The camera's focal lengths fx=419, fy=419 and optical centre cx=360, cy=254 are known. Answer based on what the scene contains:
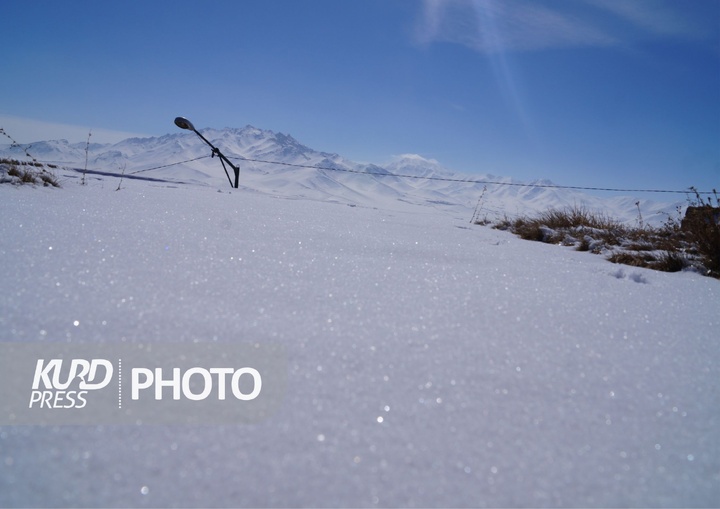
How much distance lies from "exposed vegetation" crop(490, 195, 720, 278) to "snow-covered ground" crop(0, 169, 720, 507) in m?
0.79

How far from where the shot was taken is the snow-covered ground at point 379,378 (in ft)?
1.63

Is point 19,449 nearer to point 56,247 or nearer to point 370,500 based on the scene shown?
point 370,500

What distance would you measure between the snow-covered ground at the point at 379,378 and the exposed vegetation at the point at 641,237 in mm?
787

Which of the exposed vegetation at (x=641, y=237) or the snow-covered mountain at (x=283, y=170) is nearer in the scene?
the exposed vegetation at (x=641, y=237)

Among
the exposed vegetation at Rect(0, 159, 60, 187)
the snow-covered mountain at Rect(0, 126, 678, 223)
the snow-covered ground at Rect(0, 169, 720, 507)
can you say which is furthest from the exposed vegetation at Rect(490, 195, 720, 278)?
the snow-covered mountain at Rect(0, 126, 678, 223)

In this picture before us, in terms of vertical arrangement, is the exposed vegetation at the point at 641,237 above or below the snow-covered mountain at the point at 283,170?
below

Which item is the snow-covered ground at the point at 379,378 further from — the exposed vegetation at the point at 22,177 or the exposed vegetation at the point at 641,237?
the exposed vegetation at the point at 22,177

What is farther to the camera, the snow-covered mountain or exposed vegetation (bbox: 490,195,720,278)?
the snow-covered mountain

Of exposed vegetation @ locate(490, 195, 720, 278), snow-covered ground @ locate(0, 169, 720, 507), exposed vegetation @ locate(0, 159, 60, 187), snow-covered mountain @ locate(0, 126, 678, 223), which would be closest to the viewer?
snow-covered ground @ locate(0, 169, 720, 507)

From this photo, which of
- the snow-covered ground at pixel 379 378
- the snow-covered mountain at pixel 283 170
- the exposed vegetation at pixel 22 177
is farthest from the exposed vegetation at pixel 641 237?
the snow-covered mountain at pixel 283 170

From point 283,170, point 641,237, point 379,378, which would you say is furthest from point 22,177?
point 283,170

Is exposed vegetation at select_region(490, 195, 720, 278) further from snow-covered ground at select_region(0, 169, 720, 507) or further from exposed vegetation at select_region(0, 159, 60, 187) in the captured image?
exposed vegetation at select_region(0, 159, 60, 187)

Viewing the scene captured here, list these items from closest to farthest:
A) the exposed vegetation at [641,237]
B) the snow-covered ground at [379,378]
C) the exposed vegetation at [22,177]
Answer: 1. the snow-covered ground at [379,378]
2. the exposed vegetation at [641,237]
3. the exposed vegetation at [22,177]

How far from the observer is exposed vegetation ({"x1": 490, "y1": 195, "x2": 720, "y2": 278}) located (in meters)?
2.11
